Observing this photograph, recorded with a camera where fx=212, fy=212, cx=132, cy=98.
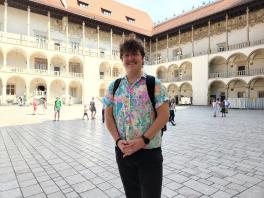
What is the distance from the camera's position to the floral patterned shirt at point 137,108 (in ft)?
6.26

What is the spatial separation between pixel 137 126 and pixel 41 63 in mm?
33022

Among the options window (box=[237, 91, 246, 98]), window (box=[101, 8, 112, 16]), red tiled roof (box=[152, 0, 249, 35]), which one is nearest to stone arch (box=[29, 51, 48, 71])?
window (box=[101, 8, 112, 16])

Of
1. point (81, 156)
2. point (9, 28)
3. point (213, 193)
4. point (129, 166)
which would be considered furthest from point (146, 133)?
point (9, 28)

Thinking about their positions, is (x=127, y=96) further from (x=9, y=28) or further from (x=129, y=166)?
(x=9, y=28)

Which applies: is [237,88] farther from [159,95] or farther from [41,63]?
[159,95]

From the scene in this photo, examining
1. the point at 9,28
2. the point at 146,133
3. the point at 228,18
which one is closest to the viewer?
the point at 146,133

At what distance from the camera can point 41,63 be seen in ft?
104

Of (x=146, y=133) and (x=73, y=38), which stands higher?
(x=73, y=38)

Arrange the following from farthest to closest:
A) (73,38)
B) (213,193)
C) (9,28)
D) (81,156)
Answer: (73,38) → (9,28) → (81,156) → (213,193)

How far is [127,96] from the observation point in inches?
77.2

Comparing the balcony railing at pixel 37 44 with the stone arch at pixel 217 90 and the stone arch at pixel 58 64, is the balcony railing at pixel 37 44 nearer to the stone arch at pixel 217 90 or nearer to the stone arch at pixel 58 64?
the stone arch at pixel 58 64

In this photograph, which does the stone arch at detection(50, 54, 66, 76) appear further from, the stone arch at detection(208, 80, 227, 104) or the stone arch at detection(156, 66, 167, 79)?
→ the stone arch at detection(208, 80, 227, 104)

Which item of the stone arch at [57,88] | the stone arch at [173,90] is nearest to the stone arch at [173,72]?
the stone arch at [173,90]

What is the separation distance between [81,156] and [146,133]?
13.7 feet
